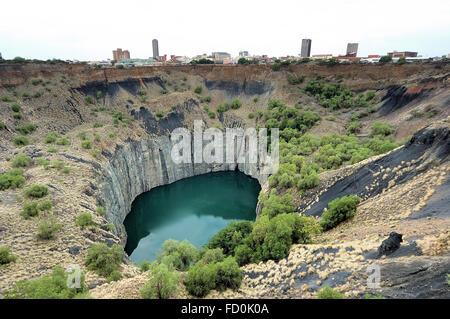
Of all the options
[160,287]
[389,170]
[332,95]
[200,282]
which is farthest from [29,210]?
[332,95]

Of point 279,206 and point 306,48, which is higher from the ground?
point 306,48

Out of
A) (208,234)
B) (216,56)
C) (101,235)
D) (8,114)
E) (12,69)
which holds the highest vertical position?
(216,56)

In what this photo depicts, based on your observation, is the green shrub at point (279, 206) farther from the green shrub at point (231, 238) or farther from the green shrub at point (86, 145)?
the green shrub at point (86, 145)

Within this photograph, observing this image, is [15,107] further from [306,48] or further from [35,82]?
[306,48]

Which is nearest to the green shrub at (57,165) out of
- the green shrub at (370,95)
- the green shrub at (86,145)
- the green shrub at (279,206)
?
the green shrub at (86,145)

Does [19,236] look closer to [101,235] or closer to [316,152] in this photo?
[101,235]

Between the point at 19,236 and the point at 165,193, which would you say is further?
the point at 165,193
